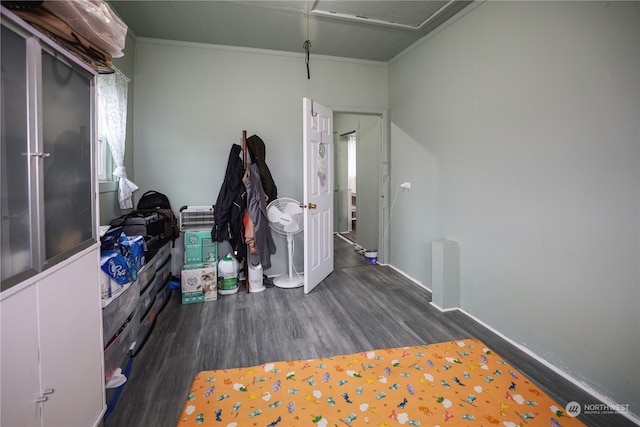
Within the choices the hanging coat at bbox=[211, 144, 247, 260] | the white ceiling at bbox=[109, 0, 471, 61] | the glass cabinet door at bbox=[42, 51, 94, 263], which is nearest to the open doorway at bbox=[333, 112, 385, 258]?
the white ceiling at bbox=[109, 0, 471, 61]

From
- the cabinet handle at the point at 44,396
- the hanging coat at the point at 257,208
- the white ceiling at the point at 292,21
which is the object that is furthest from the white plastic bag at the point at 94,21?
the hanging coat at the point at 257,208

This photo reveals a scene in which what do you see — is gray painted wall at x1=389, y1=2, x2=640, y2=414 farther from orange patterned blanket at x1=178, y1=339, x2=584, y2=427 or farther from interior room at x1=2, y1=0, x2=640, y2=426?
orange patterned blanket at x1=178, y1=339, x2=584, y2=427

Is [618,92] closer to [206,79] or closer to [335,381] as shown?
[335,381]

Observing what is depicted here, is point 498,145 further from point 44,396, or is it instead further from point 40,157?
point 44,396

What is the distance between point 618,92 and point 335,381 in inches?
85.7

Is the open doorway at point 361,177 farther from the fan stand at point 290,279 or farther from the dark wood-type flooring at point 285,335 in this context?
the dark wood-type flooring at point 285,335

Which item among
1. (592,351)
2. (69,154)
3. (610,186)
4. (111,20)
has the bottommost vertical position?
(592,351)

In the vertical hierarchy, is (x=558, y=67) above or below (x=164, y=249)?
above

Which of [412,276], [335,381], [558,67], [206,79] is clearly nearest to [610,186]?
[558,67]

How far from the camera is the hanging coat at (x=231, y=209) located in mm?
3352

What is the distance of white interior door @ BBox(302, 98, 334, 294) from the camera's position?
10.7 feet

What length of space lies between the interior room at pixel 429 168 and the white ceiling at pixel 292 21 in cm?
3

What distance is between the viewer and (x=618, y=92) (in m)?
1.68

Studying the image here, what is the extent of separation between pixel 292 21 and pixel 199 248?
7.81ft
